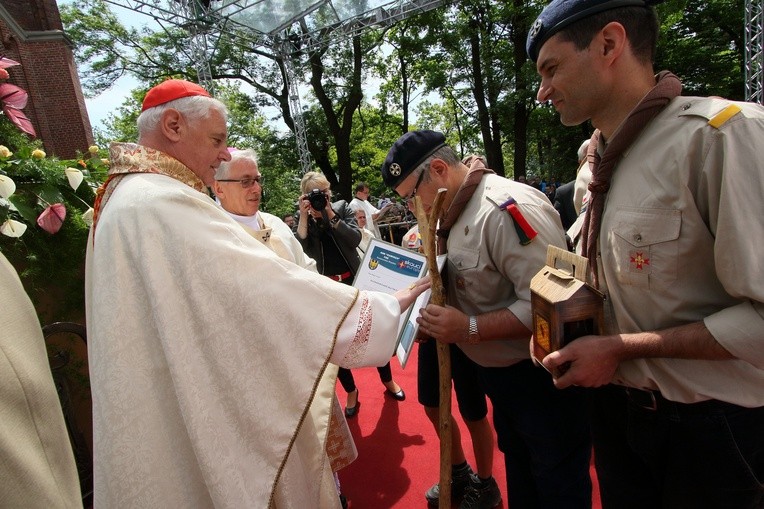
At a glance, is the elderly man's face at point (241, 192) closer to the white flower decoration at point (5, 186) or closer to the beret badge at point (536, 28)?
the white flower decoration at point (5, 186)

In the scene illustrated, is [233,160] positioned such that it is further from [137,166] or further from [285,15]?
[285,15]

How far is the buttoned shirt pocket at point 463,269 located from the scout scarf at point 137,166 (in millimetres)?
1143

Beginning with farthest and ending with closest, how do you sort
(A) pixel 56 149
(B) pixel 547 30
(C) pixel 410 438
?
(A) pixel 56 149, (C) pixel 410 438, (B) pixel 547 30

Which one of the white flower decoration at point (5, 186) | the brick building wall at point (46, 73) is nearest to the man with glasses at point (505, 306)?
the white flower decoration at point (5, 186)

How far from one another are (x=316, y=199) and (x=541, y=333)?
2.93 meters

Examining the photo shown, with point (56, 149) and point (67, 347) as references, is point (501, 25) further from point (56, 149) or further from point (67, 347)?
point (67, 347)

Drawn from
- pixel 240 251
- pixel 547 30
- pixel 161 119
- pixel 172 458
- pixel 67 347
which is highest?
pixel 547 30

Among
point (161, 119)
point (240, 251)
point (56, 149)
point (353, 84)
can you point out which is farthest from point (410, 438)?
point (353, 84)

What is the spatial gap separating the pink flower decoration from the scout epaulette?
2.51 metres

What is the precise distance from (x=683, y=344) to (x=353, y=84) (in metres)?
19.9

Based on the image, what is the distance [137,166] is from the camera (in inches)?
63.9

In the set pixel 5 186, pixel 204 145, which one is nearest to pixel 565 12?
pixel 204 145

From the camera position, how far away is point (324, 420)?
5.82 ft

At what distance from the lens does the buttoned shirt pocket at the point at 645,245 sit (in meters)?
1.15
